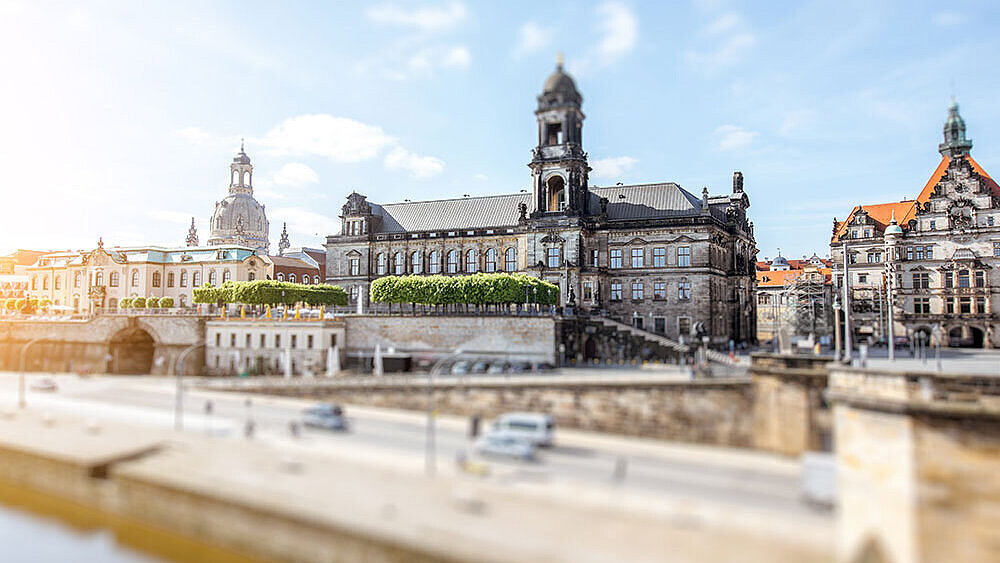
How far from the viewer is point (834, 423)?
2742cm

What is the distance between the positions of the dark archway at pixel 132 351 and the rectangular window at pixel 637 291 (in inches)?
1808

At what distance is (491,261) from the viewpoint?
68438 millimetres

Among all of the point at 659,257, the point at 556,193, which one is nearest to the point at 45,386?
the point at 556,193

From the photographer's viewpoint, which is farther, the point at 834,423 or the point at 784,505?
the point at 834,423

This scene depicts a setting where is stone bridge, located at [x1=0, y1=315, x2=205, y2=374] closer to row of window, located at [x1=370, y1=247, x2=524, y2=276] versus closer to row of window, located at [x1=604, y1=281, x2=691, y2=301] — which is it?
row of window, located at [x1=370, y1=247, x2=524, y2=276]

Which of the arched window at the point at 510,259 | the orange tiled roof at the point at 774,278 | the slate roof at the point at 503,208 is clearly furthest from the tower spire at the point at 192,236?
the orange tiled roof at the point at 774,278

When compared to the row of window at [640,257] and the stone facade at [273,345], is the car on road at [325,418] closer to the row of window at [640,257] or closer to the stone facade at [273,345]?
the stone facade at [273,345]

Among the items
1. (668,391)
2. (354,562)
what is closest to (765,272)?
(668,391)

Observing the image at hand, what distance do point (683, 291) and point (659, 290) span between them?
224 cm

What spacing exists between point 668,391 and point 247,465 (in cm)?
2000

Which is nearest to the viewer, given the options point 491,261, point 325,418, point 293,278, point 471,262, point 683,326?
point 325,418

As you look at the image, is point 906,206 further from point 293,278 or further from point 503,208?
point 293,278

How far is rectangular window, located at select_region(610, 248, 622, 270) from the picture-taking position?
63969mm

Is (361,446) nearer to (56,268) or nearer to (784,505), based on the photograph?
(784,505)
